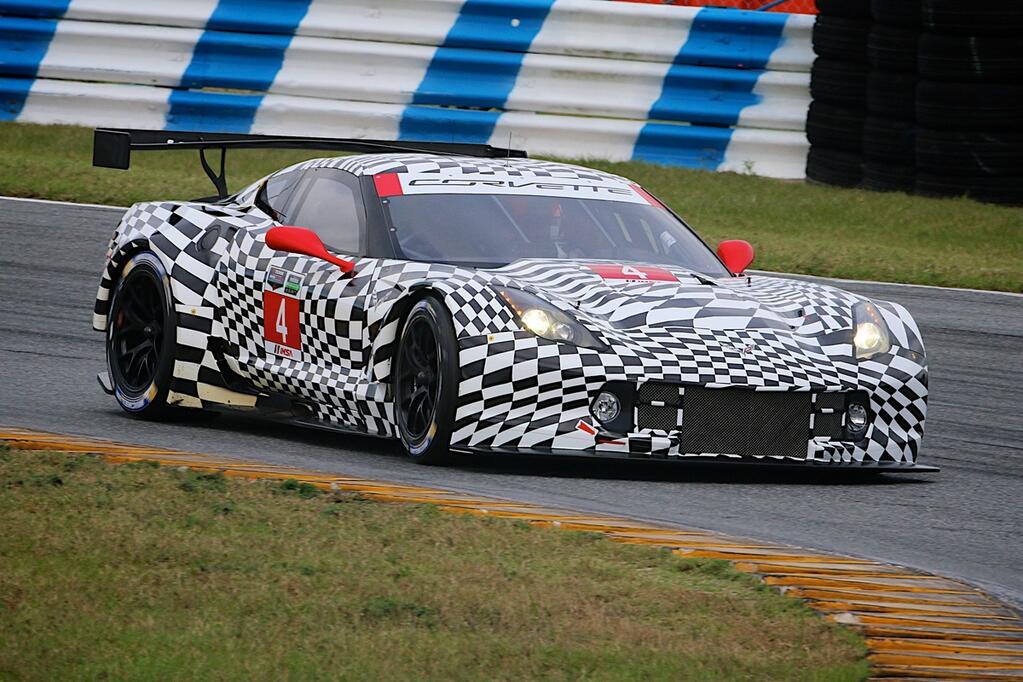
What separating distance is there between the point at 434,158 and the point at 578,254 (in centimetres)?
102

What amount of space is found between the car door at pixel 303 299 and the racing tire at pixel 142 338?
30 centimetres

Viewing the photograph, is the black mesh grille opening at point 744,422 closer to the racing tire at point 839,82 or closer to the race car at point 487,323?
the race car at point 487,323

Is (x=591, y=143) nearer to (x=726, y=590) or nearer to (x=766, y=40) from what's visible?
(x=766, y=40)

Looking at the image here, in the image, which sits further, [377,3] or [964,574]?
[377,3]

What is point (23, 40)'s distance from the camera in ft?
50.6

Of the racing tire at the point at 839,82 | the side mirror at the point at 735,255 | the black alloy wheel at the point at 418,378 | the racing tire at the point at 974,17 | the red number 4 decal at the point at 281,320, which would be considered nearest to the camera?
the black alloy wheel at the point at 418,378

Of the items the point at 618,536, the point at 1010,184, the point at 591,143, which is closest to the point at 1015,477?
the point at 618,536

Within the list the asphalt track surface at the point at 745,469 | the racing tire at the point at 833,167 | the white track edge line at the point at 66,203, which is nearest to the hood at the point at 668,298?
the asphalt track surface at the point at 745,469

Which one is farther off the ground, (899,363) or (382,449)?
(899,363)

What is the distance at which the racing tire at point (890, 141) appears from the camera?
45.3ft

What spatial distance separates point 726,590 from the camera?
4.58m

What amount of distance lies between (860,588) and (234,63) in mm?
11534

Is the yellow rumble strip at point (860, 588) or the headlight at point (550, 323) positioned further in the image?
A: the headlight at point (550, 323)

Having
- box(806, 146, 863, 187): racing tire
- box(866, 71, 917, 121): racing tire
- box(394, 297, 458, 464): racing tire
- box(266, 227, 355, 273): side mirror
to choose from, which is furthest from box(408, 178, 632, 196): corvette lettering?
box(806, 146, 863, 187): racing tire
